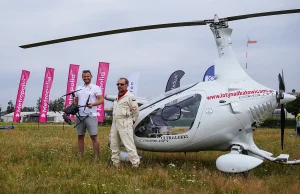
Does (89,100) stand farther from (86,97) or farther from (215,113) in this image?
(215,113)

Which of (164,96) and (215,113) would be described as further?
(164,96)

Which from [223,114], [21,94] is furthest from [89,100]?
[21,94]

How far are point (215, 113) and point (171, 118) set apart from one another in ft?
2.86

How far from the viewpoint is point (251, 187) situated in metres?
5.50

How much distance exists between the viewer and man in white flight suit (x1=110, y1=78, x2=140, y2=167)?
23.4ft

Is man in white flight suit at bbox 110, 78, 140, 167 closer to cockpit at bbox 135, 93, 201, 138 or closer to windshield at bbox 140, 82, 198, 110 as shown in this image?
cockpit at bbox 135, 93, 201, 138

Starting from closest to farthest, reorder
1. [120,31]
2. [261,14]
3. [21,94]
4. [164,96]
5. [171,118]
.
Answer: [261,14] → [120,31] → [171,118] → [164,96] → [21,94]

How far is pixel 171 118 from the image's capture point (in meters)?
7.47

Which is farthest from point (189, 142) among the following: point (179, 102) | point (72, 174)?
point (72, 174)

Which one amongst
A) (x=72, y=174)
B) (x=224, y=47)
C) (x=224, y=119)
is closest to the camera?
(x=72, y=174)

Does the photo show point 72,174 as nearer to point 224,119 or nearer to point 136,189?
point 136,189

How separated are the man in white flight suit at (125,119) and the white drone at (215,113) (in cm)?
47

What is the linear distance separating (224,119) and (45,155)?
156 inches

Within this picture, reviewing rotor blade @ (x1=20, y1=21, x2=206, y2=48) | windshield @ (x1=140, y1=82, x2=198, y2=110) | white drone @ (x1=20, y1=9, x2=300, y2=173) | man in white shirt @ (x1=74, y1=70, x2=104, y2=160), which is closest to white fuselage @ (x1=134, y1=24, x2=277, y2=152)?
white drone @ (x1=20, y1=9, x2=300, y2=173)
